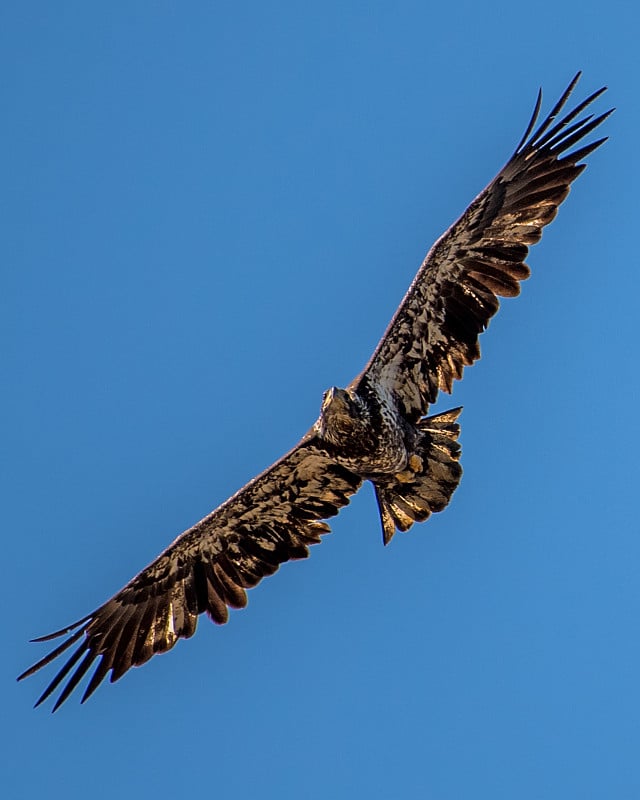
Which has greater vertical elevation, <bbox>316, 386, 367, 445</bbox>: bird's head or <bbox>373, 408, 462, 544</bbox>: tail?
<bbox>316, 386, 367, 445</bbox>: bird's head

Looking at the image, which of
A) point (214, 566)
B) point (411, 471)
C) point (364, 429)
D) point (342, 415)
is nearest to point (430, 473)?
point (411, 471)

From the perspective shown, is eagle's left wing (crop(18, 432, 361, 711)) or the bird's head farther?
eagle's left wing (crop(18, 432, 361, 711))

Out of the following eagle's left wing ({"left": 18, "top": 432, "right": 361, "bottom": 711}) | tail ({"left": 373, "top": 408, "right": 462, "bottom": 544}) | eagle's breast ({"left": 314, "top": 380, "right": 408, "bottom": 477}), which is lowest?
→ tail ({"left": 373, "top": 408, "right": 462, "bottom": 544})

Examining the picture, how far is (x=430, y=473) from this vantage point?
1468cm

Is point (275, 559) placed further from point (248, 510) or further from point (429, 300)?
point (429, 300)

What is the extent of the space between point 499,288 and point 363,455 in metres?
2.13

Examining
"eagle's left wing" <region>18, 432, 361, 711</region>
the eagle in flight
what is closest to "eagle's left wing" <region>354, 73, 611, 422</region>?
the eagle in flight

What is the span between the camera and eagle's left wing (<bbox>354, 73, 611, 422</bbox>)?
580 inches

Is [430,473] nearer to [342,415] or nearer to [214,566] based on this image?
[342,415]

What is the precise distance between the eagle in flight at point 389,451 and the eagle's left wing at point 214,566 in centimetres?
1

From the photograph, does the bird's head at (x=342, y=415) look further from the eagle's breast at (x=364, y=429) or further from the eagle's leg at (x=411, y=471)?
the eagle's leg at (x=411, y=471)

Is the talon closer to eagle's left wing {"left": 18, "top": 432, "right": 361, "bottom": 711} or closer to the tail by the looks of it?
the tail

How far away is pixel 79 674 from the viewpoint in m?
14.8

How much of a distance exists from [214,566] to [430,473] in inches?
97.6
